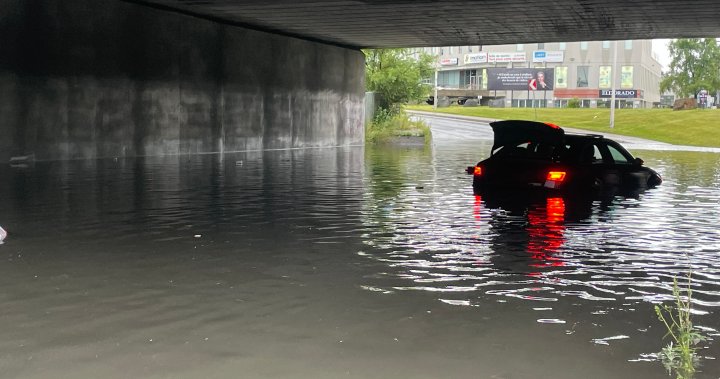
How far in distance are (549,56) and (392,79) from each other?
263 ft

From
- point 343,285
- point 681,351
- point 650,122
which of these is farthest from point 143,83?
point 650,122

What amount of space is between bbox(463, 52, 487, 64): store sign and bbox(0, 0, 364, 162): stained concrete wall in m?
99.8

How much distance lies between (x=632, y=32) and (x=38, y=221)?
88.8 ft

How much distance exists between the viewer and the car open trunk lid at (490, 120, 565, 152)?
14.7m

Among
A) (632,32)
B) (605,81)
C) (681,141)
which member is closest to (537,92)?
(605,81)

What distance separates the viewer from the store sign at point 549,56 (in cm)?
12800

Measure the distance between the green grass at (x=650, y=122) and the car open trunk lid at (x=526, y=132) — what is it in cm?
4390

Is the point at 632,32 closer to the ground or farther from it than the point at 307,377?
farther from it

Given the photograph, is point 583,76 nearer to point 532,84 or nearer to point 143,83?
point 532,84

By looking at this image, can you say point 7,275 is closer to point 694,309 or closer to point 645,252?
point 694,309

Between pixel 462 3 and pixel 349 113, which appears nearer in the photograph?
pixel 462 3

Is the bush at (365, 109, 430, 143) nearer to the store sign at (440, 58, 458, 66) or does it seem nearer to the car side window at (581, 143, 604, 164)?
the car side window at (581, 143, 604, 164)

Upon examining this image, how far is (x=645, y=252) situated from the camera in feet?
32.4

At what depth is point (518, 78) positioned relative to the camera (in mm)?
124812
